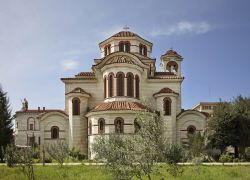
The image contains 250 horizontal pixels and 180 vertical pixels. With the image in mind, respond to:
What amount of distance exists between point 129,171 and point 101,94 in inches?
1116

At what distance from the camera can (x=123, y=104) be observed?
126 feet

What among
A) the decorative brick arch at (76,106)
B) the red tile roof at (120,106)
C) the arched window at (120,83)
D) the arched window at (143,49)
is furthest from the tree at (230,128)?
the decorative brick arch at (76,106)

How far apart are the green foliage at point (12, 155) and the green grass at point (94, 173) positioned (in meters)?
0.58

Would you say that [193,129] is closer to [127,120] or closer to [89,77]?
[127,120]

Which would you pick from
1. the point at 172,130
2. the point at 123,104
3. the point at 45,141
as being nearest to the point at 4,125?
the point at 45,141

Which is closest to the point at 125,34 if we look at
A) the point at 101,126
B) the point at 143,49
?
the point at 143,49

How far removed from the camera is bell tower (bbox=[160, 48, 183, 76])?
51031mm

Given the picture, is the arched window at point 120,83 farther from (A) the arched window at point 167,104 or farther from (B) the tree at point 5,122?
(B) the tree at point 5,122

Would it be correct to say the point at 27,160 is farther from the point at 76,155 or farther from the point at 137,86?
the point at 137,86

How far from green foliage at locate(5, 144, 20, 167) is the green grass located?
58 centimetres

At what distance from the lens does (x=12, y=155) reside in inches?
1033

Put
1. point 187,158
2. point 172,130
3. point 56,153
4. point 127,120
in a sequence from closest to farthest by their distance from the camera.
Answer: point 56,153 → point 187,158 → point 127,120 → point 172,130

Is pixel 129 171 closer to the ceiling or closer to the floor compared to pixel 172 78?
closer to the floor

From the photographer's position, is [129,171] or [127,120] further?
[127,120]
